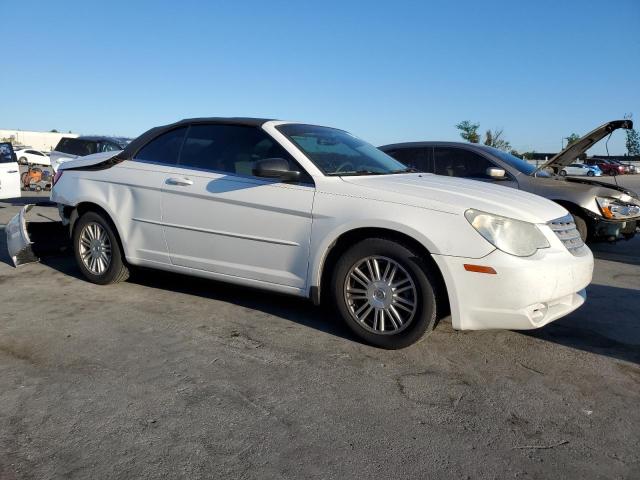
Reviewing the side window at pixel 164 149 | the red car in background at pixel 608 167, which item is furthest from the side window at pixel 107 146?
the red car in background at pixel 608 167

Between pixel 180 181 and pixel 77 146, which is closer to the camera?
pixel 180 181

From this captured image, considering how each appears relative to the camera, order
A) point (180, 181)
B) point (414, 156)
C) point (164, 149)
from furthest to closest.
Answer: point (414, 156), point (164, 149), point (180, 181)

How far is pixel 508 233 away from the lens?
11.7ft

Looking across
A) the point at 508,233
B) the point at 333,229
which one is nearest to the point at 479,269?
the point at 508,233

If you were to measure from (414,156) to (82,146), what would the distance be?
33.0 feet

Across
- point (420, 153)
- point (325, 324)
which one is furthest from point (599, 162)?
point (325, 324)

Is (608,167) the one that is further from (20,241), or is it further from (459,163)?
(20,241)

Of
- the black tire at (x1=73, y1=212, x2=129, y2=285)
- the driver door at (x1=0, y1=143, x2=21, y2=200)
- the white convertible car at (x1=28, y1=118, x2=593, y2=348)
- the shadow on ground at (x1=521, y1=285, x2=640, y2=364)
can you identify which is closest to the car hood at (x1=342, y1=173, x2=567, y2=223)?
the white convertible car at (x1=28, y1=118, x2=593, y2=348)

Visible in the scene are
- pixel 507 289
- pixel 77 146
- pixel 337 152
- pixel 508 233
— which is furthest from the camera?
pixel 77 146

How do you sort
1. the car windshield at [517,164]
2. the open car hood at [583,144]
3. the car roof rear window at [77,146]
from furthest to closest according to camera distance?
the car roof rear window at [77,146]
the car windshield at [517,164]
the open car hood at [583,144]

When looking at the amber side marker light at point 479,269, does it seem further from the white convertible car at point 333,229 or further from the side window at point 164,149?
the side window at point 164,149

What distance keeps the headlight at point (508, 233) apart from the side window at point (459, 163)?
14.6 ft

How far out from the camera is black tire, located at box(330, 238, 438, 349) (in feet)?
12.0

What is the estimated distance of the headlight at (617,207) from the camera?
734cm
